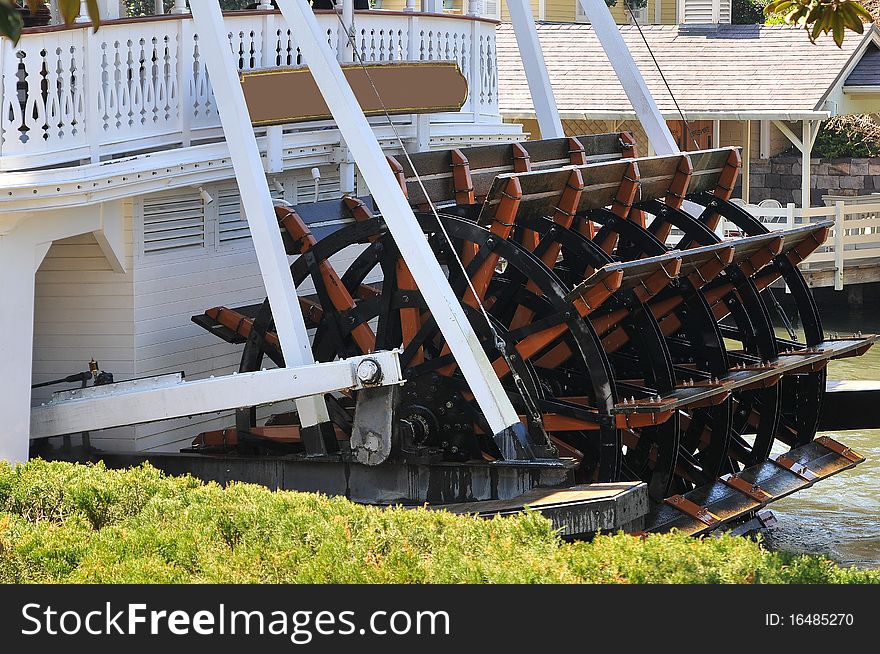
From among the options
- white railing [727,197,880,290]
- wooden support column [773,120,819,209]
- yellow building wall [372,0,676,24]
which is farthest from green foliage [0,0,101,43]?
yellow building wall [372,0,676,24]

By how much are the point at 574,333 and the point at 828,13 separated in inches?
112

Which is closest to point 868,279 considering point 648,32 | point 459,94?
point 648,32

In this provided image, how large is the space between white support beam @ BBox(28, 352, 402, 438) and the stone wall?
64.5 feet

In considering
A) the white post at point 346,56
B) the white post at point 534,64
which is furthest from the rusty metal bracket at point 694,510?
the white post at point 534,64

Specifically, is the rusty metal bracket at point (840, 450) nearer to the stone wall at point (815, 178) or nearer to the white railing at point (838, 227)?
the white railing at point (838, 227)

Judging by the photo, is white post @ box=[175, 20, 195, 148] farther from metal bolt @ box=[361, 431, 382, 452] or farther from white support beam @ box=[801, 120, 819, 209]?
white support beam @ box=[801, 120, 819, 209]

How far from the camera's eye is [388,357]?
313 inches

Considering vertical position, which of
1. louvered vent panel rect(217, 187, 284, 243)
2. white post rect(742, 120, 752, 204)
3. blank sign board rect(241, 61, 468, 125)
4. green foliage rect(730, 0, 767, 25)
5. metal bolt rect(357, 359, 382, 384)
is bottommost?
white post rect(742, 120, 752, 204)

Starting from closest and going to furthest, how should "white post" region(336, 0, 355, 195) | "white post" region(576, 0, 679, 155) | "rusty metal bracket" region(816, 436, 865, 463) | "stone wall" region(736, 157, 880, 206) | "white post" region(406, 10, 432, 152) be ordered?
"white post" region(336, 0, 355, 195) < "rusty metal bracket" region(816, 436, 865, 463) < "white post" region(406, 10, 432, 152) < "white post" region(576, 0, 679, 155) < "stone wall" region(736, 157, 880, 206)

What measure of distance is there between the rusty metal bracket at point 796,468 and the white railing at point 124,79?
3.96 m

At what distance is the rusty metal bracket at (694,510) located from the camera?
29.6 ft

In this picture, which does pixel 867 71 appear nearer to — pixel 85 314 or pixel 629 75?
pixel 629 75

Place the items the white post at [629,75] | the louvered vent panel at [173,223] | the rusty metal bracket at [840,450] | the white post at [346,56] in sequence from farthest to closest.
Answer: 1. the white post at [629,75]
2. the rusty metal bracket at [840,450]
3. the white post at [346,56]
4. the louvered vent panel at [173,223]

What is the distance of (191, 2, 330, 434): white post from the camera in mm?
8211
